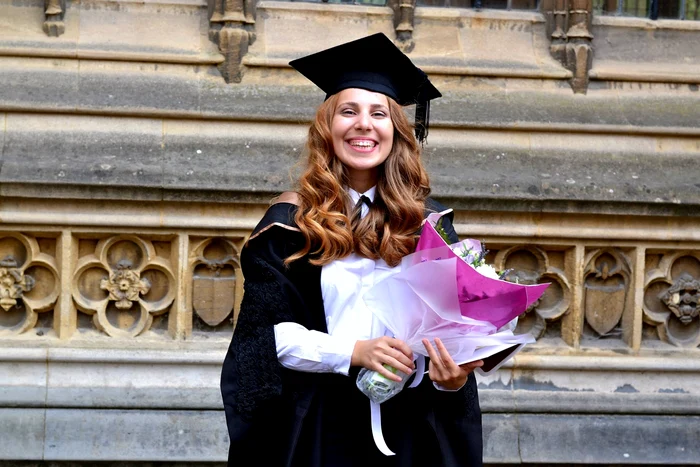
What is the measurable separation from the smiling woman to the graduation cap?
0.02m

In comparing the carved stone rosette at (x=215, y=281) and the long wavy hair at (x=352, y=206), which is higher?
the long wavy hair at (x=352, y=206)

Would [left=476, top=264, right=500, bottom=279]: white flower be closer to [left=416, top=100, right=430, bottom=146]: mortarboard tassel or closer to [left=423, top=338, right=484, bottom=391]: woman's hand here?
[left=423, top=338, right=484, bottom=391]: woman's hand

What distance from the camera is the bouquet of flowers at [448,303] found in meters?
2.77

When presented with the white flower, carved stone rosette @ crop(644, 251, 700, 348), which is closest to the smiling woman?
the white flower

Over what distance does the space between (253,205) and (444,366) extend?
212cm

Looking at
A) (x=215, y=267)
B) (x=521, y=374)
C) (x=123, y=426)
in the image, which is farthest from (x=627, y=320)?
(x=123, y=426)

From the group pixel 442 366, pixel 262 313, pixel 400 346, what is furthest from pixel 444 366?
pixel 262 313

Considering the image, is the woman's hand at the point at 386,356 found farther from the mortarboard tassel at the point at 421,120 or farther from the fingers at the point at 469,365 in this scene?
the mortarboard tassel at the point at 421,120

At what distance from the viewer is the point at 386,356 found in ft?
9.32

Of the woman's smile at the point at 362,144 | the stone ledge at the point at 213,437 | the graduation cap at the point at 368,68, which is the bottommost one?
the stone ledge at the point at 213,437

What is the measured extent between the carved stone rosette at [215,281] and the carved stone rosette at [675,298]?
173 cm

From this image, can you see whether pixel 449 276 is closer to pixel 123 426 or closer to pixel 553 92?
pixel 123 426

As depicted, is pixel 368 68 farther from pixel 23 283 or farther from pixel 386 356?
pixel 23 283

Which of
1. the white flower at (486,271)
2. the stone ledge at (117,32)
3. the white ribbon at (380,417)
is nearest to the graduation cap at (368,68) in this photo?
the white flower at (486,271)
